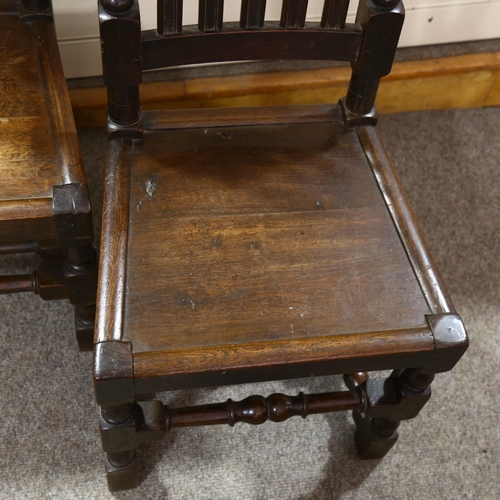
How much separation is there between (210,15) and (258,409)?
559mm

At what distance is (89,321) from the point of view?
117cm

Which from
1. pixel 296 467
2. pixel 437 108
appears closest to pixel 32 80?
pixel 296 467

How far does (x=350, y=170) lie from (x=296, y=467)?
52 cm

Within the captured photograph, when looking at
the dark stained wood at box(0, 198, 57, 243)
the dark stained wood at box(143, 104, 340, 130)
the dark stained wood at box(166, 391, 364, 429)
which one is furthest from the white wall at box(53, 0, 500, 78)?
the dark stained wood at box(166, 391, 364, 429)

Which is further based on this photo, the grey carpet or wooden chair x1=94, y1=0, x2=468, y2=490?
the grey carpet

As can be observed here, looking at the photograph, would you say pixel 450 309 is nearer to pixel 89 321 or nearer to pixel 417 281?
pixel 417 281

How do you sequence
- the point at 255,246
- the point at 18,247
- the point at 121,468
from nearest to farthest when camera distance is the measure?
the point at 255,246 < the point at 121,468 < the point at 18,247

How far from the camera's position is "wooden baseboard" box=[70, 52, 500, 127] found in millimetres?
1455

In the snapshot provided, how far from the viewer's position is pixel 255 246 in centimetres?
90

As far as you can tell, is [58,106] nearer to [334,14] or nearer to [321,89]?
[334,14]

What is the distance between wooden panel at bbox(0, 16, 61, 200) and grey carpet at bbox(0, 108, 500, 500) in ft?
1.44

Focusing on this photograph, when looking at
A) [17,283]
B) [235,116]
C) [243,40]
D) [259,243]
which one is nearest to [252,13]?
[243,40]

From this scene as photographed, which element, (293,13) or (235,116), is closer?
(293,13)

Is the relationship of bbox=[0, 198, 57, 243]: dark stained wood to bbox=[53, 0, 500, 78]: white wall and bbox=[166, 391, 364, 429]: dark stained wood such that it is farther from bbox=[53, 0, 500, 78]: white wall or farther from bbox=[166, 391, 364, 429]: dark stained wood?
bbox=[53, 0, 500, 78]: white wall
